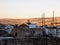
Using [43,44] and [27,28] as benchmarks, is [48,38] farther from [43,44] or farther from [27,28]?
[27,28]

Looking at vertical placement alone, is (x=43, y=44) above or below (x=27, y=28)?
below

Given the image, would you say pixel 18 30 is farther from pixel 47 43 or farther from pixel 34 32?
pixel 47 43

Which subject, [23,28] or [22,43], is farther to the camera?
[23,28]

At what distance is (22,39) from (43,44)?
2.10m

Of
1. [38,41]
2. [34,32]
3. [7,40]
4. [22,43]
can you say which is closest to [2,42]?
[7,40]

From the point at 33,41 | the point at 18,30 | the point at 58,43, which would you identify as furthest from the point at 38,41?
the point at 18,30

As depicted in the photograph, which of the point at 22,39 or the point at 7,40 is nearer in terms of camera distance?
the point at 7,40

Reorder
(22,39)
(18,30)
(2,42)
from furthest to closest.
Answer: (18,30)
(22,39)
(2,42)

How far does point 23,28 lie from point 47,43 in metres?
4.08

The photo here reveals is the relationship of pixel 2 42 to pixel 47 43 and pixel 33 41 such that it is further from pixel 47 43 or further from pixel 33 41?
pixel 47 43

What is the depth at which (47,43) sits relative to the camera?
1938 centimetres


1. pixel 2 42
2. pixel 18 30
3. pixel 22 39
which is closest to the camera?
pixel 2 42

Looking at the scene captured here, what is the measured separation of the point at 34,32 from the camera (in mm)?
22781

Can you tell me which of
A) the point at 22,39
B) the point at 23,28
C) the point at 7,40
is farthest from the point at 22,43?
the point at 23,28
